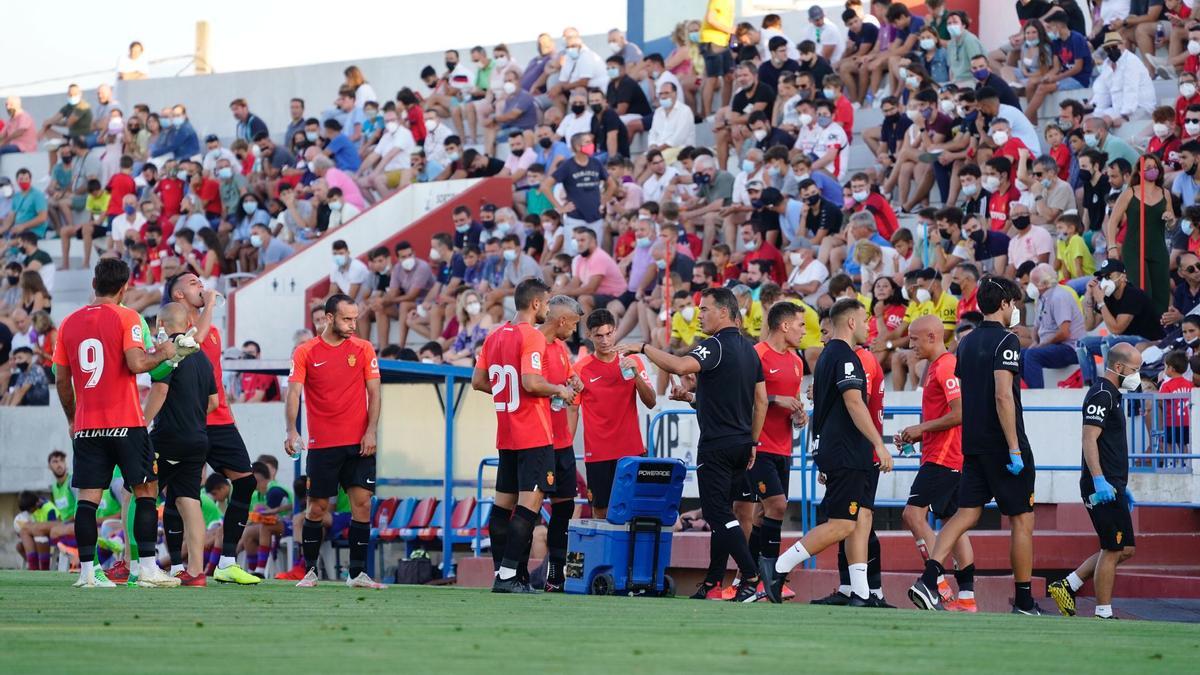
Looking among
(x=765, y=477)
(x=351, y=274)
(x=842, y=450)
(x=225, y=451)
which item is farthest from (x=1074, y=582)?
(x=351, y=274)

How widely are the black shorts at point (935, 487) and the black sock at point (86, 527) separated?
5353 mm

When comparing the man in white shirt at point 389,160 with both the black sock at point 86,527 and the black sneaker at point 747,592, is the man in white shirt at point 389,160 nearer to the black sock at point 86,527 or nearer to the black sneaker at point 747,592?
the black sock at point 86,527

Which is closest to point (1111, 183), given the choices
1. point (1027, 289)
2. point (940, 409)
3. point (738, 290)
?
point (1027, 289)

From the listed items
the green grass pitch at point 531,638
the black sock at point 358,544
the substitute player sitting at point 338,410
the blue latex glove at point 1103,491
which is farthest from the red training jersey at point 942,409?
the black sock at point 358,544

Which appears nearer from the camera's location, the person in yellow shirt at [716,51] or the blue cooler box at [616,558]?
the blue cooler box at [616,558]

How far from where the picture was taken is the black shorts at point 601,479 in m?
13.0

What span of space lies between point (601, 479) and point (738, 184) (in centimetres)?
917

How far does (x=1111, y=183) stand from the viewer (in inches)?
698

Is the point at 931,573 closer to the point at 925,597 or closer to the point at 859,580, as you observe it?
the point at 925,597

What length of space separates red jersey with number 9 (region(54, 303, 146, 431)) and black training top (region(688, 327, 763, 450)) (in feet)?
11.6

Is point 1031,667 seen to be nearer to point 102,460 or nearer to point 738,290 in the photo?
point 102,460

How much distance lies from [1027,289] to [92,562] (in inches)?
374

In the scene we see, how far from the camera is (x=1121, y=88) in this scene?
65.3ft

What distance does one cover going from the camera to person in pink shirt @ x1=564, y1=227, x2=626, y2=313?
2120 centimetres
